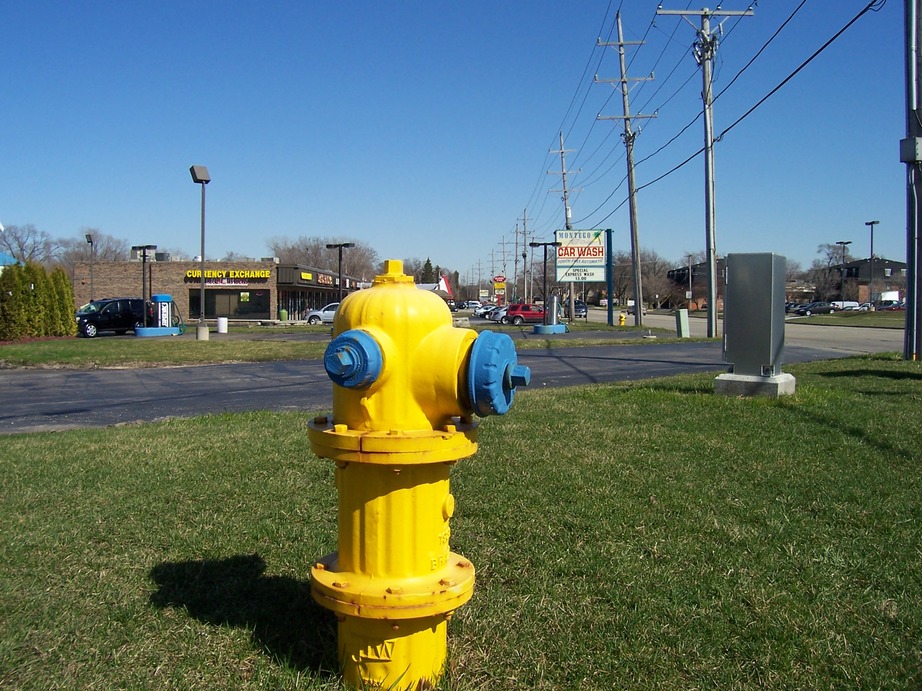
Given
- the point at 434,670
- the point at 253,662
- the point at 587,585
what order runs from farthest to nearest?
the point at 587,585 < the point at 253,662 < the point at 434,670

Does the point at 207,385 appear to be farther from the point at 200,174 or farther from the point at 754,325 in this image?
the point at 200,174

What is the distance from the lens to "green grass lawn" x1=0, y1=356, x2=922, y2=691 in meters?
3.00

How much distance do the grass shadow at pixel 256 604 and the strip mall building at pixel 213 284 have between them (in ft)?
169

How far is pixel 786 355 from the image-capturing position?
70.6 feet

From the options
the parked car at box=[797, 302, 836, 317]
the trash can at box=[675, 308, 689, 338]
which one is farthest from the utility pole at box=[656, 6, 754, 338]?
the parked car at box=[797, 302, 836, 317]

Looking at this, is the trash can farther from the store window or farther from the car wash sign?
the store window

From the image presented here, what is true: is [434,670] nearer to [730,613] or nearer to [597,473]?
[730,613]

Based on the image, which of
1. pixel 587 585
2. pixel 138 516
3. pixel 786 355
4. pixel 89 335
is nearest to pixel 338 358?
pixel 587 585

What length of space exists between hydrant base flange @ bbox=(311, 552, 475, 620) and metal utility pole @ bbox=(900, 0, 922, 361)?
15.1 m

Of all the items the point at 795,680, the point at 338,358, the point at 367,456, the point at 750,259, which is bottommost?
the point at 795,680

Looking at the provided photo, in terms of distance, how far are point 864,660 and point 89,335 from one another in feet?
117

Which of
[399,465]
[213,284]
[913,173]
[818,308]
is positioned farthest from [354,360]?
[818,308]

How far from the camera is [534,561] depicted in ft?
13.4

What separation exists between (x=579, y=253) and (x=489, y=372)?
141 feet
